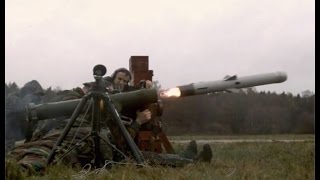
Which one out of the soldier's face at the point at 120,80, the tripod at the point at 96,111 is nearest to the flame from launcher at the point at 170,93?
the soldier's face at the point at 120,80

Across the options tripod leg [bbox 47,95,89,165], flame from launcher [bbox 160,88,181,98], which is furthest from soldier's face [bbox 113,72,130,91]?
tripod leg [bbox 47,95,89,165]

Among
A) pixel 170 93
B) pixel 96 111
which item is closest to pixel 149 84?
pixel 170 93

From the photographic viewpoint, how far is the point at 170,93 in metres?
8.99

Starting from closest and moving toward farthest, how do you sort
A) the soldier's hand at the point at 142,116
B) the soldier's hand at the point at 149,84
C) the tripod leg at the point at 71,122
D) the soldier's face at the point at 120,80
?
1. the tripod leg at the point at 71,122
2. the soldier's hand at the point at 142,116
3. the soldier's face at the point at 120,80
4. the soldier's hand at the point at 149,84

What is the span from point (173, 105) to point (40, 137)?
34.6ft

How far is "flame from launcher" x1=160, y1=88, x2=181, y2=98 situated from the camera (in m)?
8.83

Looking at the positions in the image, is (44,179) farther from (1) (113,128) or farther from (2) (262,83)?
(2) (262,83)

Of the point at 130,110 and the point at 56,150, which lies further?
the point at 130,110

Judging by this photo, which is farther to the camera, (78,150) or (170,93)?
(170,93)

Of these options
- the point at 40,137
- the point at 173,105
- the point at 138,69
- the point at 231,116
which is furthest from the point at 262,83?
the point at 231,116

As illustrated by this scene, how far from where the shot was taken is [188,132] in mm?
22031

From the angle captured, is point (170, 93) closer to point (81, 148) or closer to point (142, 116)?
point (142, 116)

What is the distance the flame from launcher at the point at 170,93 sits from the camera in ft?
29.0

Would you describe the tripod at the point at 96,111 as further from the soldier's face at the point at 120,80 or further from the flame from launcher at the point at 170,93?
the flame from launcher at the point at 170,93
